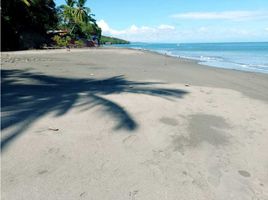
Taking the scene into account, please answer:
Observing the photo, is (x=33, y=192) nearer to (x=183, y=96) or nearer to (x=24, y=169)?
(x=24, y=169)

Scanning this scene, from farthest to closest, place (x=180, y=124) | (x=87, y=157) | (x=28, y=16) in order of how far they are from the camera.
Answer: (x=28, y=16), (x=180, y=124), (x=87, y=157)

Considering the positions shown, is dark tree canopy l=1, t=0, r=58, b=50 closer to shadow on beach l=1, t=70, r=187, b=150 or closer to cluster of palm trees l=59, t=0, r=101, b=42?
cluster of palm trees l=59, t=0, r=101, b=42

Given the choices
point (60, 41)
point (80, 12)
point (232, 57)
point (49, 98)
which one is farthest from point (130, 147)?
point (80, 12)

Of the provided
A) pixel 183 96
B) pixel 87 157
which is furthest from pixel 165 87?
pixel 87 157

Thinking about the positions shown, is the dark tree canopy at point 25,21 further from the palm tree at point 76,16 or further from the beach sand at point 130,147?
the beach sand at point 130,147

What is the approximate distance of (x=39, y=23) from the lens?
39.1 m

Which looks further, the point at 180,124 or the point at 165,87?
the point at 165,87

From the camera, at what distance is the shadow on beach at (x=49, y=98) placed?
5320 mm

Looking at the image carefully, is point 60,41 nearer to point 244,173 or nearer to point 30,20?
point 30,20

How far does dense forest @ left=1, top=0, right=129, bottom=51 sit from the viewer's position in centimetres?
3357

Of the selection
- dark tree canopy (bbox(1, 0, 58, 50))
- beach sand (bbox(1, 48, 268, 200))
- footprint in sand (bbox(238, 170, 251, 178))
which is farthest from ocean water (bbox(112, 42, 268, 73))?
dark tree canopy (bbox(1, 0, 58, 50))

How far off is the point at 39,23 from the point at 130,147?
38331 mm

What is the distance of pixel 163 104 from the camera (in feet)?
23.1

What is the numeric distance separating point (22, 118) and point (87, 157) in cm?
201
